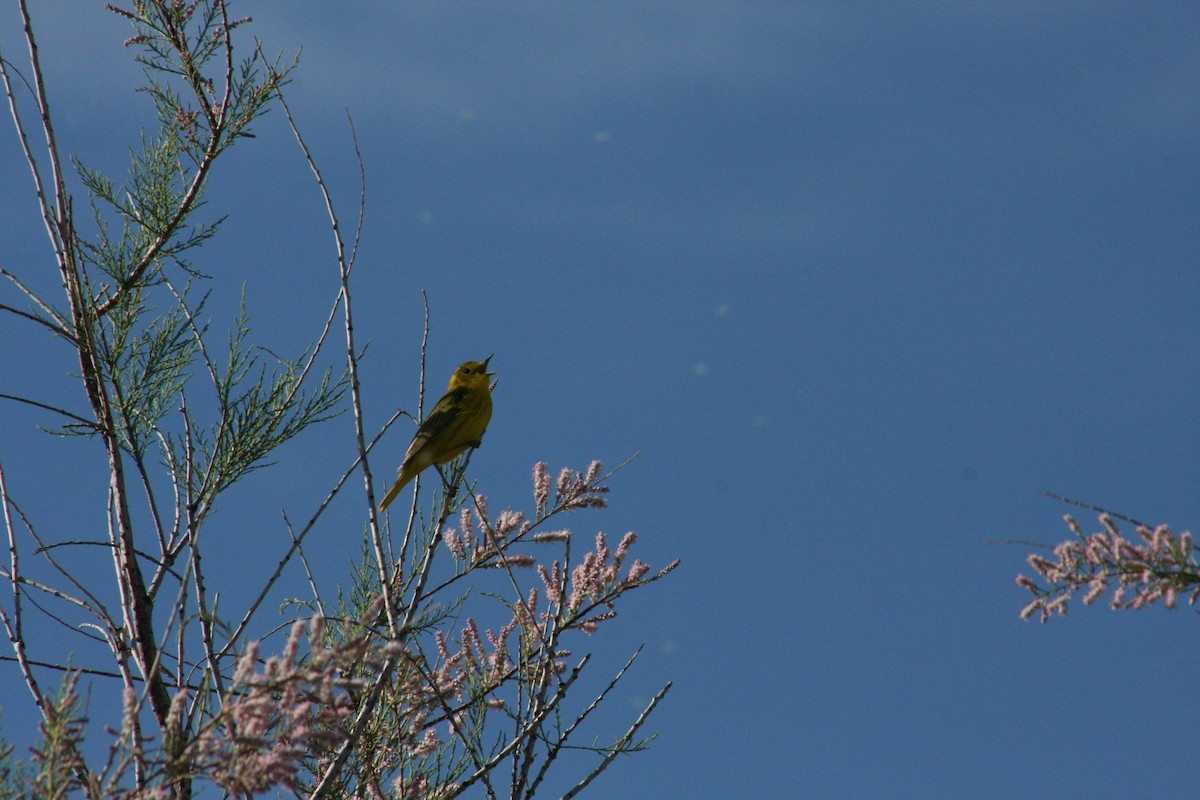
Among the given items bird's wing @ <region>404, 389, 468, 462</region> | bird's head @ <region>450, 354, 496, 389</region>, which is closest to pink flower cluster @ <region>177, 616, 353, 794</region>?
bird's wing @ <region>404, 389, 468, 462</region>

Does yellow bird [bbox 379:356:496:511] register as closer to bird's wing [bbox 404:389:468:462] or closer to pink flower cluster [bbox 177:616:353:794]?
bird's wing [bbox 404:389:468:462]

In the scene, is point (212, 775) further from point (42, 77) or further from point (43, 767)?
point (42, 77)

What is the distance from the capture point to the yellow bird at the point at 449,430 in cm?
749

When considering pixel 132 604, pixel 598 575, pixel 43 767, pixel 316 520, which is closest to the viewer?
pixel 43 767

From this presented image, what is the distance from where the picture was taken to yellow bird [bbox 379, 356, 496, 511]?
295 inches

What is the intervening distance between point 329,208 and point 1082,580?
8.32 ft

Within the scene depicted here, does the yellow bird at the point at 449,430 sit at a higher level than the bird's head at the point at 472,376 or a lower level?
lower

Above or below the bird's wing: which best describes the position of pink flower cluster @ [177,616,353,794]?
below

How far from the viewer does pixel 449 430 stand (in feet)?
24.8

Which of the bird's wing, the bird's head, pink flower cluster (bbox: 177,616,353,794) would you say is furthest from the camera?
the bird's head

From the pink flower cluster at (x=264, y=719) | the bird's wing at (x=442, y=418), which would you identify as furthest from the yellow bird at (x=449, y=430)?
the pink flower cluster at (x=264, y=719)

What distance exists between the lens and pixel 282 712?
2.13 meters

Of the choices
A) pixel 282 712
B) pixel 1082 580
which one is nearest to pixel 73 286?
pixel 282 712

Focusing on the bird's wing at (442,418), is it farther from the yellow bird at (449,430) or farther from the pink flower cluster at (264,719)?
the pink flower cluster at (264,719)
